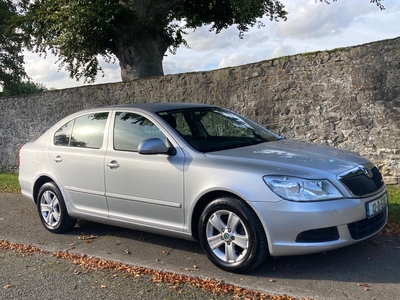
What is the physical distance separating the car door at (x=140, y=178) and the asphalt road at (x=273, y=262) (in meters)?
0.42

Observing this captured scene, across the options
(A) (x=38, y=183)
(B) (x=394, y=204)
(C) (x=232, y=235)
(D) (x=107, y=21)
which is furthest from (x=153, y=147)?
(D) (x=107, y=21)

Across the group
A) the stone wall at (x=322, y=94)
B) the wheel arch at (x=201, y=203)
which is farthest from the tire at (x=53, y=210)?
the stone wall at (x=322, y=94)

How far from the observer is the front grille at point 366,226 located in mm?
4266

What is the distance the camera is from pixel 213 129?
5.76 meters

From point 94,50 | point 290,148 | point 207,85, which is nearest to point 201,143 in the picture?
point 290,148

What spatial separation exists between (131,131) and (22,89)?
137 ft

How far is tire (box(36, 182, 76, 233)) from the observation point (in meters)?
6.25

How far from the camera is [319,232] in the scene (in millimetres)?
4148

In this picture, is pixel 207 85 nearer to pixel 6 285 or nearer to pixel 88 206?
pixel 88 206

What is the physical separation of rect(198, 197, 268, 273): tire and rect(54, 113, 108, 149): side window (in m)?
1.97

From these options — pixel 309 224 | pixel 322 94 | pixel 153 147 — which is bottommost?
pixel 309 224

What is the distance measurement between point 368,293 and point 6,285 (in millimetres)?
3408

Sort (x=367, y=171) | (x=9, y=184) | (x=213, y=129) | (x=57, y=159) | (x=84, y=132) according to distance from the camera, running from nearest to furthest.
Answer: (x=367, y=171)
(x=213, y=129)
(x=84, y=132)
(x=57, y=159)
(x=9, y=184)

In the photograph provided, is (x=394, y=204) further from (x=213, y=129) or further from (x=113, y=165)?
(x=113, y=165)
